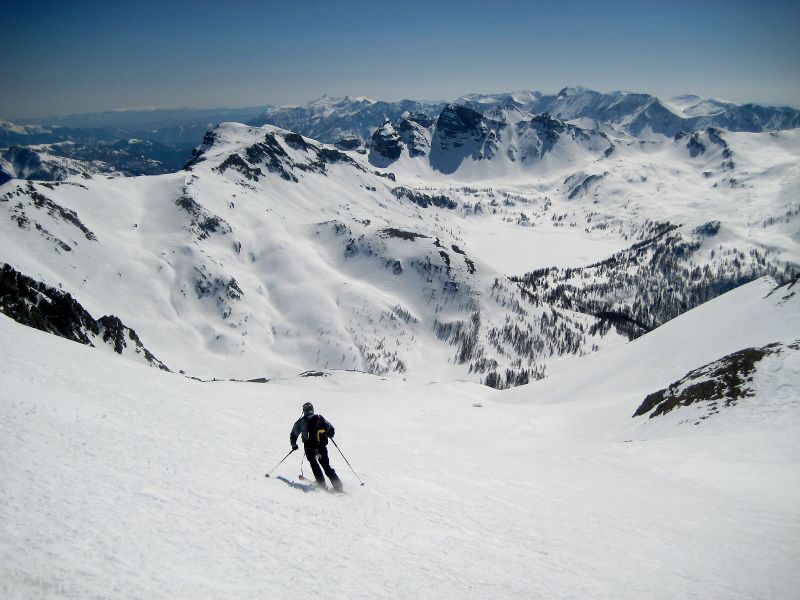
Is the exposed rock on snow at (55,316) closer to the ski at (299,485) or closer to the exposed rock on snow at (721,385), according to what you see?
the ski at (299,485)

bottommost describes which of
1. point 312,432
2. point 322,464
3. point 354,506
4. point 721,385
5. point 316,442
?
point 354,506

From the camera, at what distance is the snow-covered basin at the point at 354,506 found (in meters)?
8.43

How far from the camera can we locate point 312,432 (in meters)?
15.7

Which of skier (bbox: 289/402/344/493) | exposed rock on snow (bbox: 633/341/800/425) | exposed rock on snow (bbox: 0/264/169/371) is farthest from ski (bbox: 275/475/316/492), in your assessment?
exposed rock on snow (bbox: 0/264/169/371)

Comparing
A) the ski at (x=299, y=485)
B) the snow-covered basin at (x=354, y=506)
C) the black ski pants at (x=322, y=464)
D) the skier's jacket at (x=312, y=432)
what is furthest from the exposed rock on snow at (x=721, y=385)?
the ski at (x=299, y=485)

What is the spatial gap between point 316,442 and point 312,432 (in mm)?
403

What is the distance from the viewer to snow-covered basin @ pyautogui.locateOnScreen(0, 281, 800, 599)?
8430 millimetres

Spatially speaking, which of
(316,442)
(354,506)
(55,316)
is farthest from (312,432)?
(55,316)

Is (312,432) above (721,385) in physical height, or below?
below

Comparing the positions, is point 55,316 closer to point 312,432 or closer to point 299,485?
point 312,432

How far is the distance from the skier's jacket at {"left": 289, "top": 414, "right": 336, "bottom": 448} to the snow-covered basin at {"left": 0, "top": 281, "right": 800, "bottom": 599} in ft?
5.53

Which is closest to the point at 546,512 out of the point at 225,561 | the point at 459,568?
the point at 459,568

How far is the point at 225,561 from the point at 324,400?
46.3m

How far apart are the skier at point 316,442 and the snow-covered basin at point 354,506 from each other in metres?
1.02
